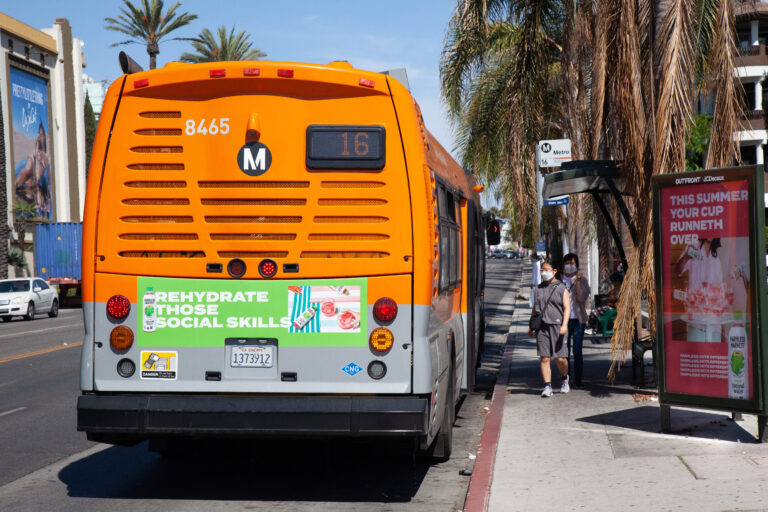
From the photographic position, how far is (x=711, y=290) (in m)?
9.08

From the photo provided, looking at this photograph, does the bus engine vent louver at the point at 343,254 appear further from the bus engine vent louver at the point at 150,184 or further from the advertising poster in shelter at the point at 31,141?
the advertising poster in shelter at the point at 31,141

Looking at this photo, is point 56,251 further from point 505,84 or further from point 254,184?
point 254,184

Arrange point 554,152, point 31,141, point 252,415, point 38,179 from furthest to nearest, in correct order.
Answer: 1. point 38,179
2. point 31,141
3. point 554,152
4. point 252,415

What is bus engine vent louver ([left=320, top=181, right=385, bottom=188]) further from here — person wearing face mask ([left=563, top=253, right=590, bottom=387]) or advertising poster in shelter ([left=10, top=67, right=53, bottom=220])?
advertising poster in shelter ([left=10, top=67, right=53, bottom=220])

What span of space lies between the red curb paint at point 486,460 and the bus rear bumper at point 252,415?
0.74m

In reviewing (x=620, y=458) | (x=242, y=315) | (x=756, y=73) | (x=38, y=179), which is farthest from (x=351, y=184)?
(x=38, y=179)

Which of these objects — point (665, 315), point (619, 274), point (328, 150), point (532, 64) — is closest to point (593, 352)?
point (619, 274)

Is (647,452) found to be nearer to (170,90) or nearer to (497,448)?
(497,448)

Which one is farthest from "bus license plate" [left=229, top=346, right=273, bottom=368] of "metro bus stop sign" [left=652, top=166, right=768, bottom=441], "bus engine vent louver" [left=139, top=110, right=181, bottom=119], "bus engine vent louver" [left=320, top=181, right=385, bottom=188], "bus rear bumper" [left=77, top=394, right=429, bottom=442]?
"metro bus stop sign" [left=652, top=166, right=768, bottom=441]

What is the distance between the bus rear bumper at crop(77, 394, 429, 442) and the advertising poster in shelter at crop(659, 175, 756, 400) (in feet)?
11.6

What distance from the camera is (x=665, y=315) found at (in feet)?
31.2

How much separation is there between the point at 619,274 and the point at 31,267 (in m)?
49.2

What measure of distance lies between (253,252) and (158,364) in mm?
1098

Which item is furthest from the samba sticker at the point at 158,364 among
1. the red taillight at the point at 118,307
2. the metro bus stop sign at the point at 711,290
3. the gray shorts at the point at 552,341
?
the gray shorts at the point at 552,341
